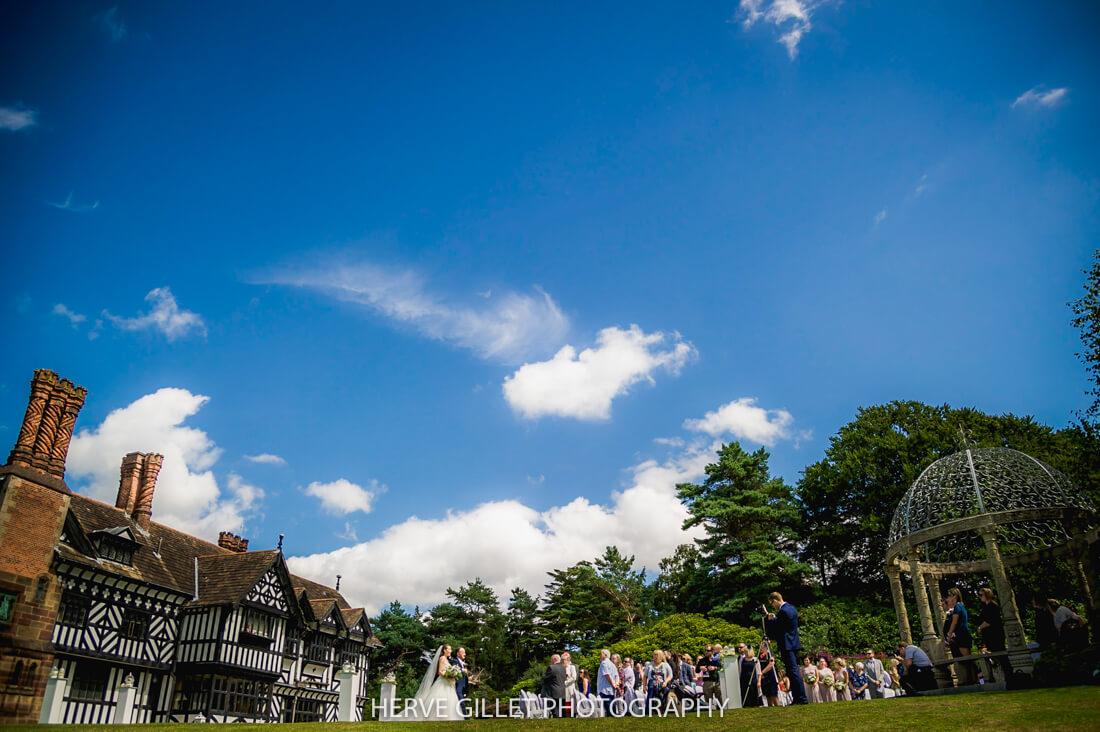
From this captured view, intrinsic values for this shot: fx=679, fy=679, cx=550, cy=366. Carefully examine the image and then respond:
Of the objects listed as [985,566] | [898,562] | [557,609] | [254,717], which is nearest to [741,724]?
[898,562]

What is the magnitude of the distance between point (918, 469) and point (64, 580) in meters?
41.1

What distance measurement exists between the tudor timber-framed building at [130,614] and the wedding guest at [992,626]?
75.9 ft

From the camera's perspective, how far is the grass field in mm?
8398

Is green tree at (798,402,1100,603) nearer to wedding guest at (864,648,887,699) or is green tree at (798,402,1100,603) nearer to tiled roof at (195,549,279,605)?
wedding guest at (864,648,887,699)

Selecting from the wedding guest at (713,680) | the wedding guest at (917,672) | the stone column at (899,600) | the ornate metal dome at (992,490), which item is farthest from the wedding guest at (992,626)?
the wedding guest at (713,680)

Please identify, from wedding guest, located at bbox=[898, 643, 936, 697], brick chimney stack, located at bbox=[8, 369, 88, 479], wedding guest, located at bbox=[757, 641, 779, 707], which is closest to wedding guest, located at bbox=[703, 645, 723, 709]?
wedding guest, located at bbox=[757, 641, 779, 707]

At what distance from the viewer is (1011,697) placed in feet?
Result: 35.7

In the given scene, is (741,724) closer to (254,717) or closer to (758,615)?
(758,615)

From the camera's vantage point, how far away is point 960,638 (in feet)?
48.9

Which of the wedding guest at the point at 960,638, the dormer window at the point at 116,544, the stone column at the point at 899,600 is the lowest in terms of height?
the wedding guest at the point at 960,638

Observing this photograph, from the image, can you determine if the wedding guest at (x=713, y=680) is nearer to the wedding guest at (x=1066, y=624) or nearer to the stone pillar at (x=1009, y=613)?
the stone pillar at (x=1009, y=613)

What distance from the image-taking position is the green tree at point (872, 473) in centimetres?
3825

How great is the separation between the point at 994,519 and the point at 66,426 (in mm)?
31804

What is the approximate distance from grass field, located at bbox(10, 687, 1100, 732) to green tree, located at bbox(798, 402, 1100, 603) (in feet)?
93.6
